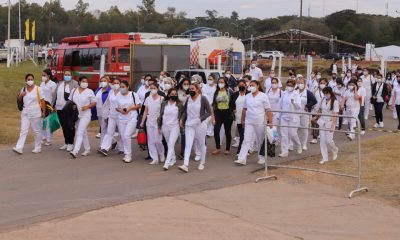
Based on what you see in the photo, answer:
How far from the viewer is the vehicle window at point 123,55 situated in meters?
23.7

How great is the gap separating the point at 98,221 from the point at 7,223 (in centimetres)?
114

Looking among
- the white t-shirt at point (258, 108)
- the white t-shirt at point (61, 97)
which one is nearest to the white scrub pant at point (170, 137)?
the white t-shirt at point (258, 108)

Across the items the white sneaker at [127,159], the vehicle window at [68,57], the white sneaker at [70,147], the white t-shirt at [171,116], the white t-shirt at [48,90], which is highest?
the vehicle window at [68,57]

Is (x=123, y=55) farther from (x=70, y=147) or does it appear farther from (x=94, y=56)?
(x=70, y=147)

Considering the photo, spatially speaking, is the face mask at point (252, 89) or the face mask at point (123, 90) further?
the face mask at point (123, 90)

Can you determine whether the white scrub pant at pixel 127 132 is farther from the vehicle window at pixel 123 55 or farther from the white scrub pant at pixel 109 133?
the vehicle window at pixel 123 55

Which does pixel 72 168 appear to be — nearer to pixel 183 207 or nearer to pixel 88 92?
pixel 88 92

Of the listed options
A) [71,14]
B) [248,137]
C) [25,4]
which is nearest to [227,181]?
[248,137]

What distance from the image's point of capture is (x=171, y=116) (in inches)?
440

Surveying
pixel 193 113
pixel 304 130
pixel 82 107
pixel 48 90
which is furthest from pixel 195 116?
pixel 48 90

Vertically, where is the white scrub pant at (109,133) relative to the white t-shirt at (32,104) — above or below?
below

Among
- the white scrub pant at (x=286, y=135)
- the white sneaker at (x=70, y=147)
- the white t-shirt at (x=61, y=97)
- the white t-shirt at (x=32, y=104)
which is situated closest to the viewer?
the white t-shirt at (x=32, y=104)

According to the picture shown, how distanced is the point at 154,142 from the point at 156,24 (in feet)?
318

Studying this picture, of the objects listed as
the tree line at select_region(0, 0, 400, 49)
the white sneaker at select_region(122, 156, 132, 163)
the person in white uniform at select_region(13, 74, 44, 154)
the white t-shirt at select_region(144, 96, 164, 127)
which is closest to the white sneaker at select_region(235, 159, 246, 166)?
the white t-shirt at select_region(144, 96, 164, 127)
